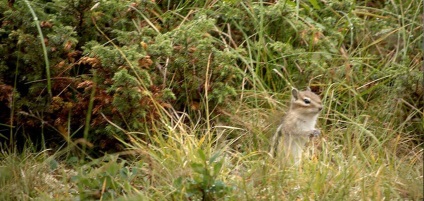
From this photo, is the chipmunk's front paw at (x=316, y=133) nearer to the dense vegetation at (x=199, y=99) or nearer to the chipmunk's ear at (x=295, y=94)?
the dense vegetation at (x=199, y=99)

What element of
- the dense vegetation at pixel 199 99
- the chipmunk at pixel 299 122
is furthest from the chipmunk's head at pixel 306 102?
the dense vegetation at pixel 199 99

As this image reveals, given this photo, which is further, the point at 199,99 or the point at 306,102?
the point at 199,99

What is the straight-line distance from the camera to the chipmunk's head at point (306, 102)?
21.4 feet

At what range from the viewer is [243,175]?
5.60m

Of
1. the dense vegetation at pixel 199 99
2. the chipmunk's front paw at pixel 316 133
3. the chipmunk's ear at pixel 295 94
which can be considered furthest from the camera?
the chipmunk's ear at pixel 295 94

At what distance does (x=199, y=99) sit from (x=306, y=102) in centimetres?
77

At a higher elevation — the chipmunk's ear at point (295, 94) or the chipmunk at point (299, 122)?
the chipmunk's ear at point (295, 94)

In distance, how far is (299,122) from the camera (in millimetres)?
6582

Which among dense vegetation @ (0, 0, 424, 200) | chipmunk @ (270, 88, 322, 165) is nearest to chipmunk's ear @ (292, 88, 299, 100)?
chipmunk @ (270, 88, 322, 165)

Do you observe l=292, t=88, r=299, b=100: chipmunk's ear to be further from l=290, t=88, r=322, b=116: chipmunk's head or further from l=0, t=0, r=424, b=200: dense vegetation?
l=0, t=0, r=424, b=200: dense vegetation

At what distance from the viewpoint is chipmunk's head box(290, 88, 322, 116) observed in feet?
21.4

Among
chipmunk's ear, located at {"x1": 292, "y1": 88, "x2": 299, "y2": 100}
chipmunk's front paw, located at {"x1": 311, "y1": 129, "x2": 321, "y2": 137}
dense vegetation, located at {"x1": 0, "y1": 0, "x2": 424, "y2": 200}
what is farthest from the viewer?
chipmunk's ear, located at {"x1": 292, "y1": 88, "x2": 299, "y2": 100}

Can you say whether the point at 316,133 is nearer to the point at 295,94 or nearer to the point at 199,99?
the point at 295,94

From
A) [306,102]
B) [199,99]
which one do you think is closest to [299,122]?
[306,102]
